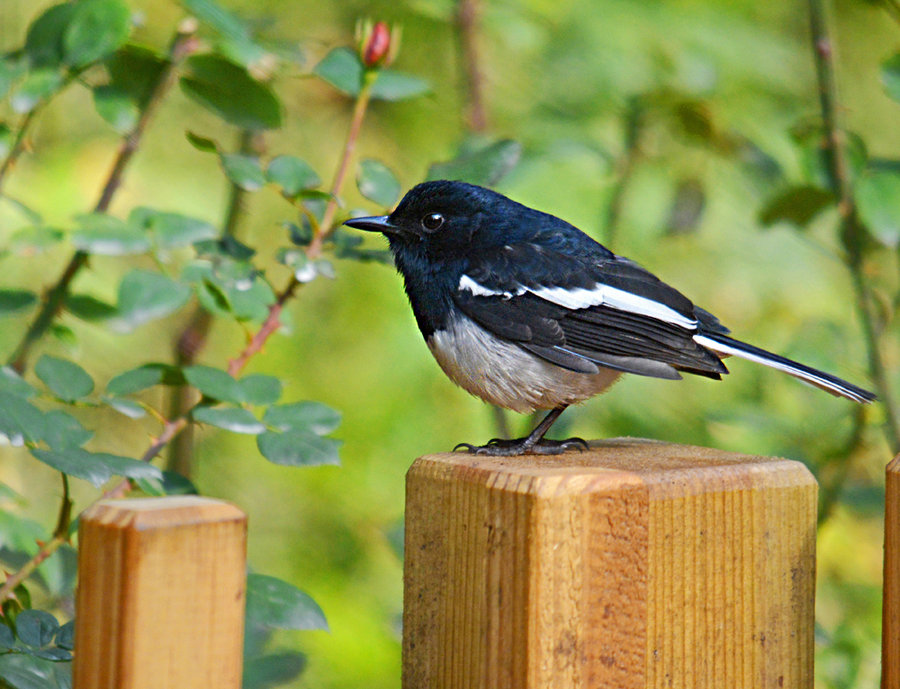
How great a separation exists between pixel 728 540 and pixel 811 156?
5.61ft

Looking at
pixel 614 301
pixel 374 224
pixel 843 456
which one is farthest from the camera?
pixel 843 456

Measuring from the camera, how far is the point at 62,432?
146 centimetres

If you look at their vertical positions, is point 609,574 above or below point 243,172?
below

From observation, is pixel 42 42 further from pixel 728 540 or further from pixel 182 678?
pixel 728 540

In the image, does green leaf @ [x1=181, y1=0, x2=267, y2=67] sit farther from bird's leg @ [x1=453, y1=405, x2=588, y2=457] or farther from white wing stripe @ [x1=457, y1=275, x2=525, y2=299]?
bird's leg @ [x1=453, y1=405, x2=588, y2=457]

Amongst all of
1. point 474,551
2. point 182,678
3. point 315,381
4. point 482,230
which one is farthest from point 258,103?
point 315,381

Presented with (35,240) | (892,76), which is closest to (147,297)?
(35,240)

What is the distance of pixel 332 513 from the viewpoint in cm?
379

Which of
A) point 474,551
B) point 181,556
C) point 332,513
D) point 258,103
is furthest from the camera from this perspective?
point 332,513

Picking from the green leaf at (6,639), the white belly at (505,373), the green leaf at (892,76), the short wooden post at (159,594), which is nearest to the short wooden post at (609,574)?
the short wooden post at (159,594)

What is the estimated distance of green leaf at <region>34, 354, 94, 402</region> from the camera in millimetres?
1649

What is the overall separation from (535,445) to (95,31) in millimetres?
1162

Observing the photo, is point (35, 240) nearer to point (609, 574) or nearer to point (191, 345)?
point (191, 345)

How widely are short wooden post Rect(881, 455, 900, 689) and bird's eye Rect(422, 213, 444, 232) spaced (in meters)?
1.29
